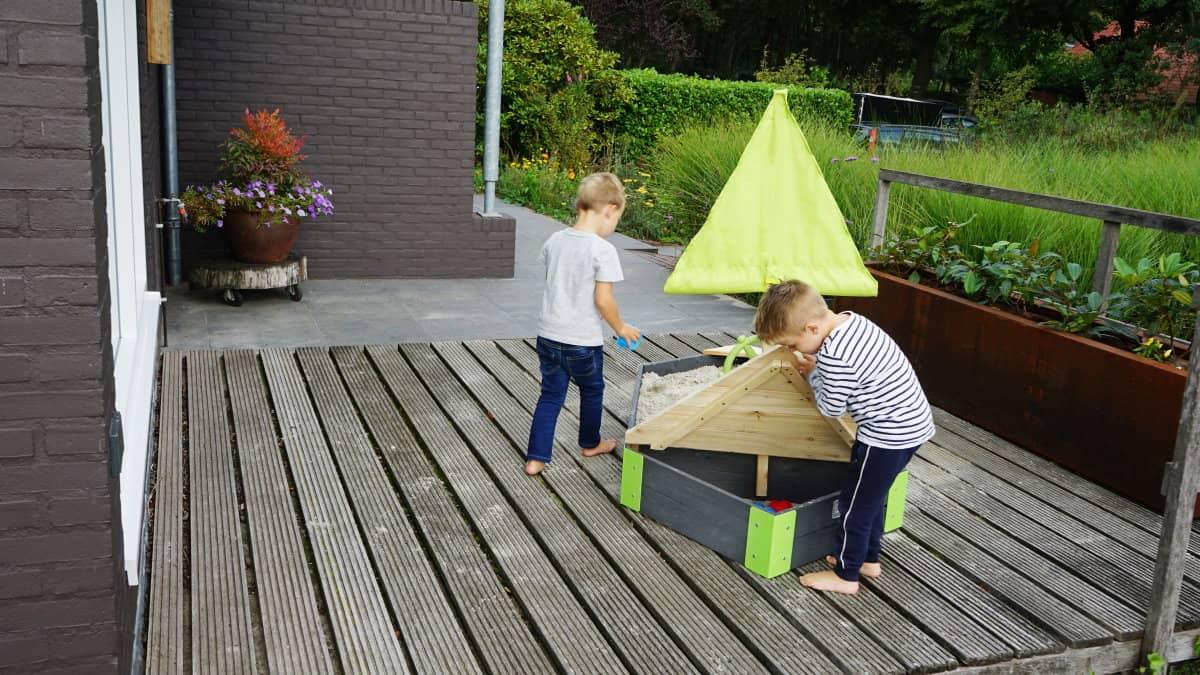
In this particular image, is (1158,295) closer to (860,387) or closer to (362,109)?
(860,387)

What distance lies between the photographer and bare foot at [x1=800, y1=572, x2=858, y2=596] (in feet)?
10.8

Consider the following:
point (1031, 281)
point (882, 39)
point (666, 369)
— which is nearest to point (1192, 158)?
point (1031, 281)

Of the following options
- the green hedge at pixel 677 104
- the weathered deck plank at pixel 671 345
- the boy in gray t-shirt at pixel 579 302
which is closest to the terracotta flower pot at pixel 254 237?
the weathered deck plank at pixel 671 345

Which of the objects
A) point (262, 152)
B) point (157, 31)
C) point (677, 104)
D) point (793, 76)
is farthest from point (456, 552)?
point (793, 76)

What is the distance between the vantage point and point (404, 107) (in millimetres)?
7754

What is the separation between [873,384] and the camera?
3141 mm

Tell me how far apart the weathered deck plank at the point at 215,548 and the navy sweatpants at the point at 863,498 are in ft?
5.75

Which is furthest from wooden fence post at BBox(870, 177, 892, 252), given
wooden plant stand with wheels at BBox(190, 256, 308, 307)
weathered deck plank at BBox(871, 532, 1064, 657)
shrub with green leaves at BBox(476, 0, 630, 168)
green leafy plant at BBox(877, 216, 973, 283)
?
shrub with green leaves at BBox(476, 0, 630, 168)

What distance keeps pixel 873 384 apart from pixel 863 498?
14.5 inches

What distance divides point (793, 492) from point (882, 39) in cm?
3420

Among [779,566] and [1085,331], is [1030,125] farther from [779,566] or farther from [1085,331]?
[779,566]

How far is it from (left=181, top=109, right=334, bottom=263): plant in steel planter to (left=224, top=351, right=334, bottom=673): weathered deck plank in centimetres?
199

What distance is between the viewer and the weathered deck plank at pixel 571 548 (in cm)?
291

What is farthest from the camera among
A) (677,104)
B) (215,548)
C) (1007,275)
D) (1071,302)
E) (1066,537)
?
(677,104)
